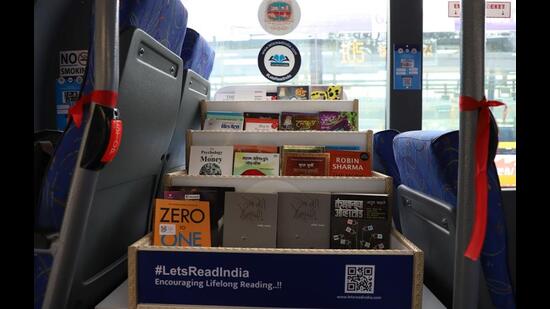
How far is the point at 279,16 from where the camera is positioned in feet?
10.2

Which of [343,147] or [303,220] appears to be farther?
[343,147]

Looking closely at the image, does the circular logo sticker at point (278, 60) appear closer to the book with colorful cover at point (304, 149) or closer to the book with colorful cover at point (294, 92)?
the book with colorful cover at point (294, 92)

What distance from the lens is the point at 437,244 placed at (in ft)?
4.30

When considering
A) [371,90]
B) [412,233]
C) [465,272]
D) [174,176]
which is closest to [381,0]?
[371,90]

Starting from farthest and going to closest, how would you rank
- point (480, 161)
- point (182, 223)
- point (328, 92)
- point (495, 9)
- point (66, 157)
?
1. point (495, 9)
2. point (328, 92)
3. point (182, 223)
4. point (66, 157)
5. point (480, 161)

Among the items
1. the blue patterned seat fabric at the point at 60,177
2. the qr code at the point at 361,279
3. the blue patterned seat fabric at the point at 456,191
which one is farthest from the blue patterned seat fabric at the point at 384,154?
the blue patterned seat fabric at the point at 60,177

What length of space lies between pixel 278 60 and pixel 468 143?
220cm

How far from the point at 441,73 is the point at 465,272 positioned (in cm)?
273

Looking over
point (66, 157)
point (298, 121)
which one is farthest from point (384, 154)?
point (66, 157)

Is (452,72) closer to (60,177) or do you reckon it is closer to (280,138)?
(280,138)

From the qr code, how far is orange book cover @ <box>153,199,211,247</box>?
19.6 inches

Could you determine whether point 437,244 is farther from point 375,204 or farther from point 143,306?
A: point 143,306

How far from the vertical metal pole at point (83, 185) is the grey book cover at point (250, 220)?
504mm

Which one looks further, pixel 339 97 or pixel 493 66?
pixel 493 66
